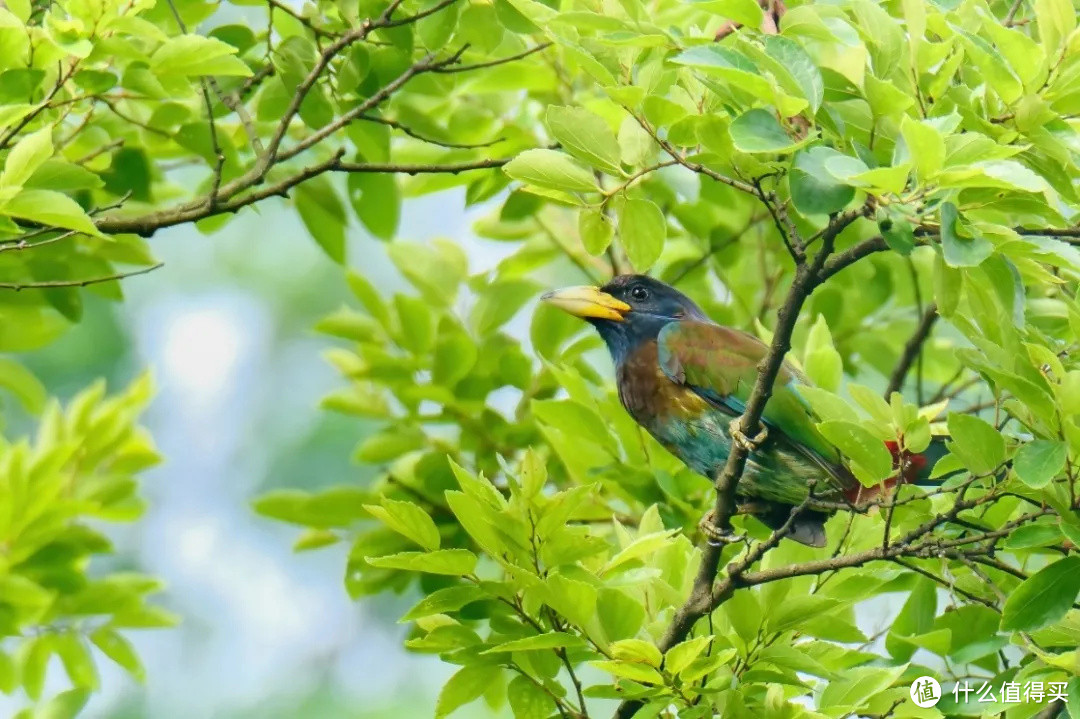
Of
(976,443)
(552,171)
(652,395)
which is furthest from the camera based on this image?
(652,395)

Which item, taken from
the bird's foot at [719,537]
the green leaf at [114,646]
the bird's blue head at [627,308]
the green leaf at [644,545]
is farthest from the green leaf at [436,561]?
the green leaf at [114,646]

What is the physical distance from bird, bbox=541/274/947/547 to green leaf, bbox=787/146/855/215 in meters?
1.26

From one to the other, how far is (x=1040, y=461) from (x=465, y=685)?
3.40 feet

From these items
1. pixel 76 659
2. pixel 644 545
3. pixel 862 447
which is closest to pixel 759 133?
pixel 862 447

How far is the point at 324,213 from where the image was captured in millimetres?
3658

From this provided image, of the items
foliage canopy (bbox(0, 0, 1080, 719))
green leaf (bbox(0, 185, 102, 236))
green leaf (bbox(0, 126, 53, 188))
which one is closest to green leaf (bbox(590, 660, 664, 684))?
foliage canopy (bbox(0, 0, 1080, 719))

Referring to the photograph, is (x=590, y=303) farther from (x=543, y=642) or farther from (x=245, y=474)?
(x=245, y=474)

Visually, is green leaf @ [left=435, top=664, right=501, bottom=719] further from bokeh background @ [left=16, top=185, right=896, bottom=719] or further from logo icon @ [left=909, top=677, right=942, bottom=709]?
bokeh background @ [left=16, top=185, right=896, bottom=719]

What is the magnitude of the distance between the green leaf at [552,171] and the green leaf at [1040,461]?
2.76 ft

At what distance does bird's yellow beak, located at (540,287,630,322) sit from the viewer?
3830 mm

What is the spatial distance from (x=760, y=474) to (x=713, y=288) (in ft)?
4.29

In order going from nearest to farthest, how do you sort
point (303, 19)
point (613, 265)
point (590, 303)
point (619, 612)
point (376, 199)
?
point (619, 612), point (303, 19), point (376, 199), point (590, 303), point (613, 265)

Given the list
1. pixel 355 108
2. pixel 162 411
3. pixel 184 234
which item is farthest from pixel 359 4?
pixel 162 411

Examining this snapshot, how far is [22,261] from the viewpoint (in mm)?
3299
